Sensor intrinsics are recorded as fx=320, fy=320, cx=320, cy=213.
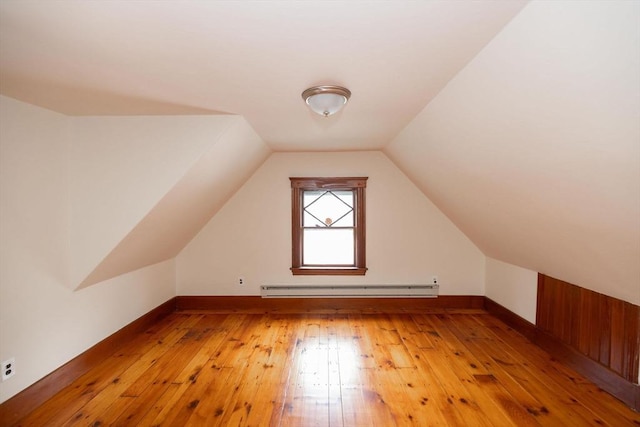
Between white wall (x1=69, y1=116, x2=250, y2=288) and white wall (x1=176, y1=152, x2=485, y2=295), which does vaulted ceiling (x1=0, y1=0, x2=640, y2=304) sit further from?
white wall (x1=176, y1=152, x2=485, y2=295)

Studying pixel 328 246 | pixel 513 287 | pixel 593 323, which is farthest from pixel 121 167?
pixel 513 287

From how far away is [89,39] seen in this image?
1415 millimetres

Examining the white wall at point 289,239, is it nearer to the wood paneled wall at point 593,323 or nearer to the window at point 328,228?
the window at point 328,228

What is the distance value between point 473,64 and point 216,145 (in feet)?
6.23

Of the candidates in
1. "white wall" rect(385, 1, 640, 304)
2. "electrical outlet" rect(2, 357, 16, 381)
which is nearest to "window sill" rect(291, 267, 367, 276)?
"white wall" rect(385, 1, 640, 304)

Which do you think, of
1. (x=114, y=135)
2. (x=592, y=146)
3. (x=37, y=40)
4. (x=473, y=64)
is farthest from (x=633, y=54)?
(x=114, y=135)

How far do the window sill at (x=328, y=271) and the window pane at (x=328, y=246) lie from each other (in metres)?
0.13

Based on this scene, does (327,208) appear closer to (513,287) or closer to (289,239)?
(289,239)

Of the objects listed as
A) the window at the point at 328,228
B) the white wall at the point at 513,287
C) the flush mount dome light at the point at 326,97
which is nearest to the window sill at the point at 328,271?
the window at the point at 328,228

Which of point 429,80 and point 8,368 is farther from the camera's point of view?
point 8,368

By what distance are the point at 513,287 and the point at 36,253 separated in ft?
14.4

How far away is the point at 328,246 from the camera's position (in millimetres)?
4332

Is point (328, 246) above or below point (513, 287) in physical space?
above

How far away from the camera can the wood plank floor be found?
6.86ft
